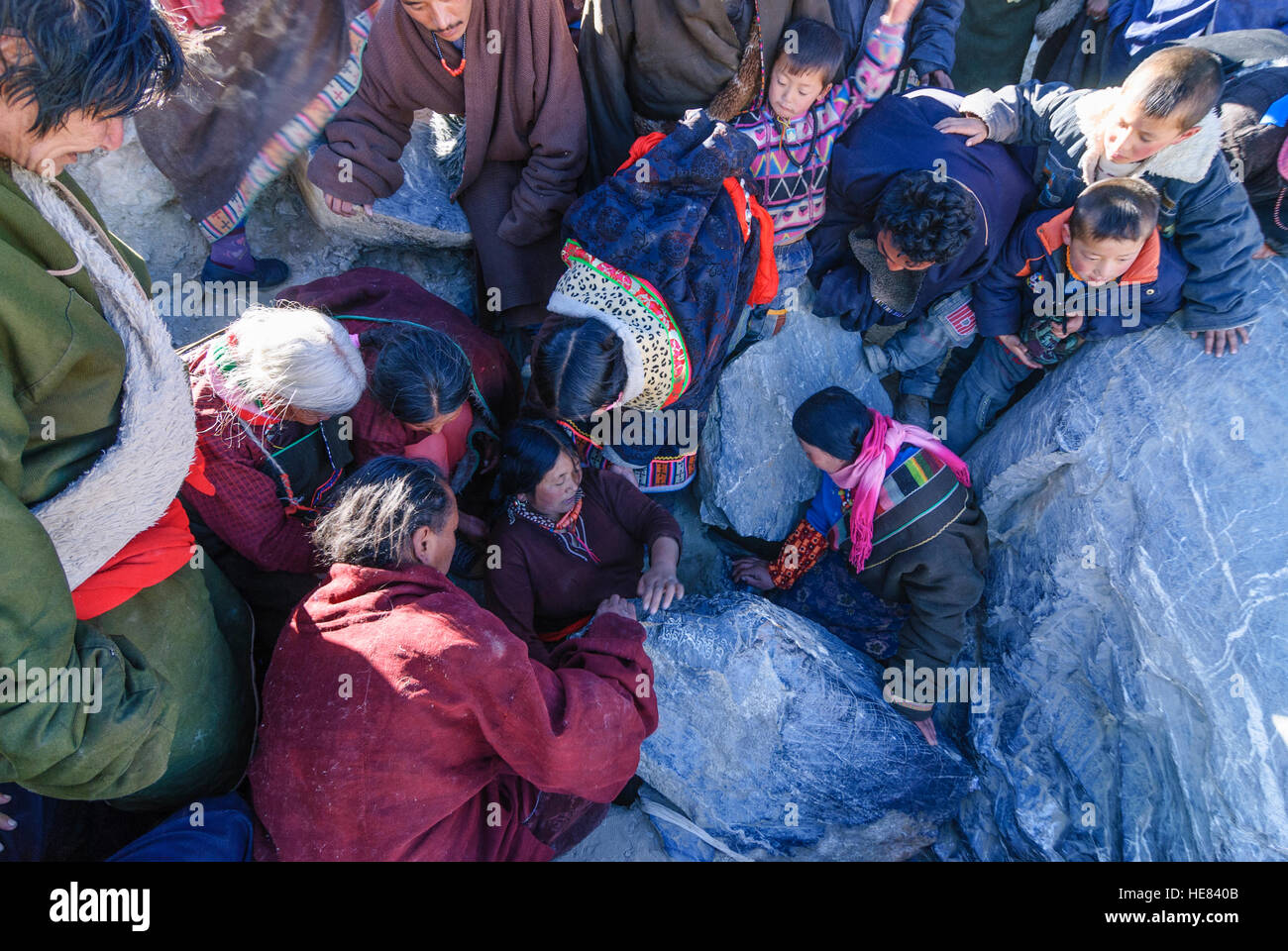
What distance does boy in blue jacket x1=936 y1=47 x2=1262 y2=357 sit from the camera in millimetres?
2264

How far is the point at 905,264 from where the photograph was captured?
2.66 metres

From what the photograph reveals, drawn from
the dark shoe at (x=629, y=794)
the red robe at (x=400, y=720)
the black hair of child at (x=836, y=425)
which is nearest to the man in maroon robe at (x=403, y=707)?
the red robe at (x=400, y=720)

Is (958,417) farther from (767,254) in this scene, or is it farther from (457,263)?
(457,263)

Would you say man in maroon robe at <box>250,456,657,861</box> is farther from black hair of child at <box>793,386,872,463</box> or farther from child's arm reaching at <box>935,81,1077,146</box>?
child's arm reaching at <box>935,81,1077,146</box>

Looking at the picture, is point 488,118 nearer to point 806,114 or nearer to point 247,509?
point 806,114

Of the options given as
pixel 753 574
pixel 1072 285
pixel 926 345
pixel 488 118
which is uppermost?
pixel 488 118

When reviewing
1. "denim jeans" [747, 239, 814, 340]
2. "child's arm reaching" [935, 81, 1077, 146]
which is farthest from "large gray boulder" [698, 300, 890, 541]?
"child's arm reaching" [935, 81, 1077, 146]

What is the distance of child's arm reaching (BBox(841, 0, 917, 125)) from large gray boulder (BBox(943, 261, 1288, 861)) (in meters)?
1.28

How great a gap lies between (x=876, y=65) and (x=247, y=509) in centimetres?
261

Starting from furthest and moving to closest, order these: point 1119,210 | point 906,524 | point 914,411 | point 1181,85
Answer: point 914,411 → point 906,524 → point 1119,210 → point 1181,85

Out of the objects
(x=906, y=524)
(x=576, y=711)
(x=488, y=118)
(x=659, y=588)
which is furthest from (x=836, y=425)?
(x=488, y=118)

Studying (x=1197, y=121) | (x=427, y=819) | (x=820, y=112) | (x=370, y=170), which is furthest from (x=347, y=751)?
(x=1197, y=121)

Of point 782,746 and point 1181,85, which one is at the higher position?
point 1181,85

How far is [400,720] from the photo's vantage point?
1.70 metres
